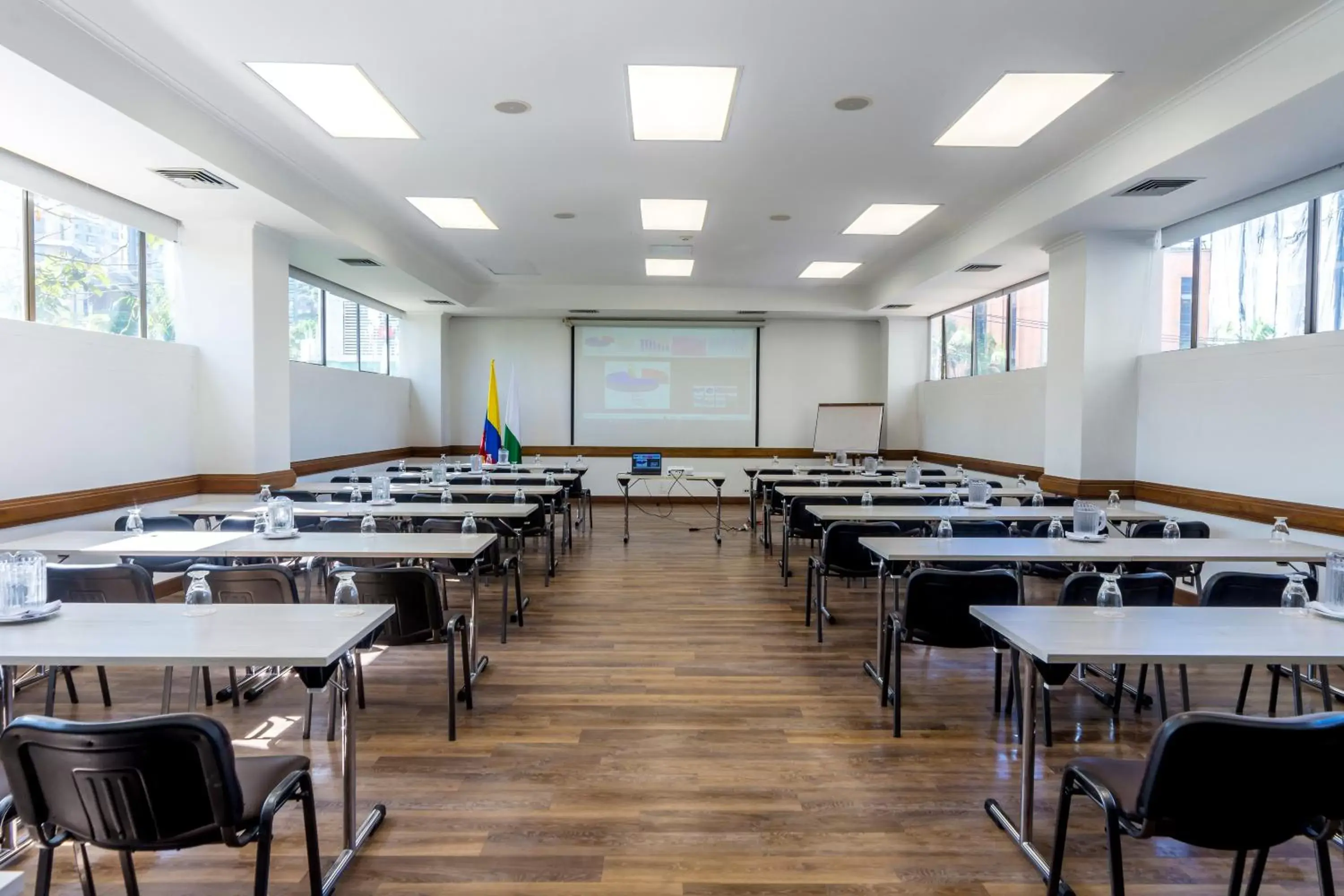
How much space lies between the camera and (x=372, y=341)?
10.9m

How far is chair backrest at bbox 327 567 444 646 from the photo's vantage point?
3.27 m

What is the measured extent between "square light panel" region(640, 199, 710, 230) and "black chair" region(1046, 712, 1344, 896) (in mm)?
5958

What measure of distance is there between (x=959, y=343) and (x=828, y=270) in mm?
2702

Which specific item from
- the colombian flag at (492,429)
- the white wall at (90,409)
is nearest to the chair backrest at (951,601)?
the white wall at (90,409)

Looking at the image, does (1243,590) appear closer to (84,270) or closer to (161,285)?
(84,270)

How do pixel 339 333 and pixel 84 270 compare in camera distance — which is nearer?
pixel 84 270

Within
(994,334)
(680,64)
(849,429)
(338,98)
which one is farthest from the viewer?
(849,429)

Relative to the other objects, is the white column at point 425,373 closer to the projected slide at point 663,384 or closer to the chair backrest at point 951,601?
the projected slide at point 663,384

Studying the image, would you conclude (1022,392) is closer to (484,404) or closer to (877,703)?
(877,703)

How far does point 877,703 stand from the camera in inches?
147

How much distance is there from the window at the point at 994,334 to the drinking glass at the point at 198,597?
752 cm

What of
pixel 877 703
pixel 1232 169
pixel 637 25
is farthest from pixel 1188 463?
pixel 637 25

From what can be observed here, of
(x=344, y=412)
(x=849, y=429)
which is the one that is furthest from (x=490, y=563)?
(x=849, y=429)

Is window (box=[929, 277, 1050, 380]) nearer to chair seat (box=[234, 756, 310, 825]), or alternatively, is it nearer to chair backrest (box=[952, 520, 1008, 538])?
chair backrest (box=[952, 520, 1008, 538])
